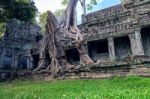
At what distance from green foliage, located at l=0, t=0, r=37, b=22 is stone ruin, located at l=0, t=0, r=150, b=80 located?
390cm

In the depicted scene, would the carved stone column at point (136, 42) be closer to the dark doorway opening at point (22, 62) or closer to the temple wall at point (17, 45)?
the temple wall at point (17, 45)

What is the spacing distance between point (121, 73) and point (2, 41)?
2175 cm

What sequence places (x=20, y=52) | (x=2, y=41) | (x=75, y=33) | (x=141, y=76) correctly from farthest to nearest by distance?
(x=20, y=52) < (x=2, y=41) < (x=75, y=33) < (x=141, y=76)

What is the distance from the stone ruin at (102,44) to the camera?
1525cm

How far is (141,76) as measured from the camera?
12.2 m

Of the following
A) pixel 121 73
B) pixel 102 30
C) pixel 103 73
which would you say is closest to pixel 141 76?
pixel 121 73

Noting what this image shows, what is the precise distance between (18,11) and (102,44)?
1781 centimetres

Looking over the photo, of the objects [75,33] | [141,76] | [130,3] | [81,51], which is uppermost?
[130,3]

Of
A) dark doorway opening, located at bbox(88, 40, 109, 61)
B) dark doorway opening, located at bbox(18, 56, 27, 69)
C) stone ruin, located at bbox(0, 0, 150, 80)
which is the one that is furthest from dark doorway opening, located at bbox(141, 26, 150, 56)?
dark doorway opening, located at bbox(18, 56, 27, 69)

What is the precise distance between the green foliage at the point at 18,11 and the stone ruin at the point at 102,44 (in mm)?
3898

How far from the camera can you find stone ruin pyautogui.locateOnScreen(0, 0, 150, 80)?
15255mm

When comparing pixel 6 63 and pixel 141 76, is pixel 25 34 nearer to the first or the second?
pixel 6 63

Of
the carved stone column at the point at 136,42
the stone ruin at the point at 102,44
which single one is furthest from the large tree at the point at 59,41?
the carved stone column at the point at 136,42

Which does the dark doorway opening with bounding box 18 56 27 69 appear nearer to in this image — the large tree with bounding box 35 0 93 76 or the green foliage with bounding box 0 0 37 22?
the green foliage with bounding box 0 0 37 22
